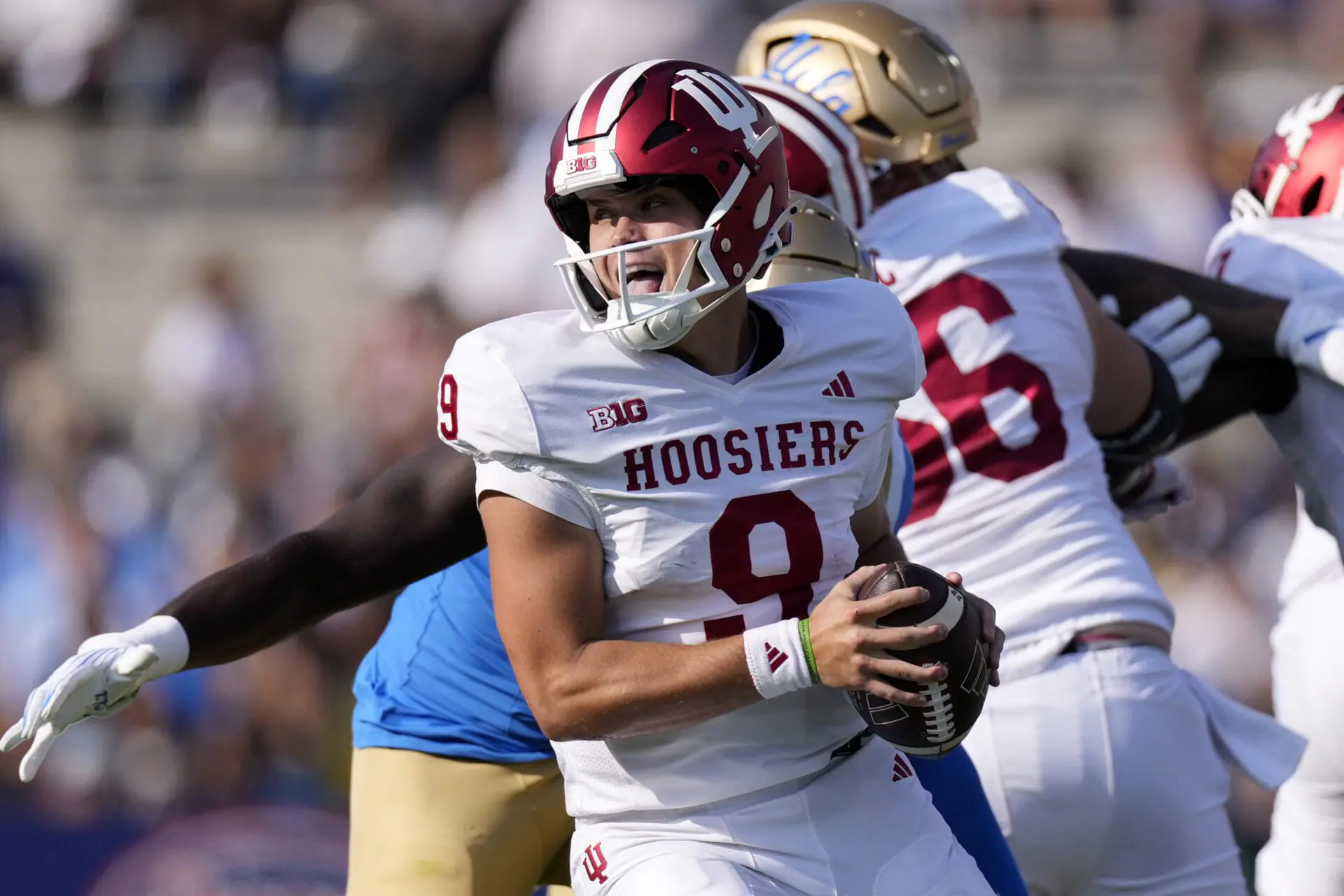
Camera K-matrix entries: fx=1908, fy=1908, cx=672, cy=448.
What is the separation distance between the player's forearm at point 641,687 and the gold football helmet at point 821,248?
3.34 ft

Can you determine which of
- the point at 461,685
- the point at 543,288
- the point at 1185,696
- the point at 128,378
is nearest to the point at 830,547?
the point at 461,685

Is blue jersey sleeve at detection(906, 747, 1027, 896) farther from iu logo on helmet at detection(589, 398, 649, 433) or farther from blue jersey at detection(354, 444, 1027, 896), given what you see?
iu logo on helmet at detection(589, 398, 649, 433)

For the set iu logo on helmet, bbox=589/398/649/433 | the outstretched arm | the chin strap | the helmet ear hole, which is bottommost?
the chin strap

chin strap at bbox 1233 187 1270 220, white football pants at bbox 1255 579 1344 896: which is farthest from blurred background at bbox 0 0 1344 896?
chin strap at bbox 1233 187 1270 220

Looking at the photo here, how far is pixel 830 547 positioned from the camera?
9.50 feet

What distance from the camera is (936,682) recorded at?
2654 millimetres

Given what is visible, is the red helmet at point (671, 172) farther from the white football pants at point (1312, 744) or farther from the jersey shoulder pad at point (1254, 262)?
the white football pants at point (1312, 744)

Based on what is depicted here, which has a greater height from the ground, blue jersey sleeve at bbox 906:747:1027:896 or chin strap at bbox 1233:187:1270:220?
chin strap at bbox 1233:187:1270:220

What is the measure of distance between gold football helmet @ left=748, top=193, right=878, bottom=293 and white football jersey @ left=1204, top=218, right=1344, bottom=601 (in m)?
1.28

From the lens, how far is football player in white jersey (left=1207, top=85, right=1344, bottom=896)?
4.26 metres

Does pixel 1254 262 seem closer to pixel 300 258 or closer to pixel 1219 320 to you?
pixel 1219 320

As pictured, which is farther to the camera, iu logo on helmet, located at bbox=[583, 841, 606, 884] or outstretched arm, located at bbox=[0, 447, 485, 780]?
outstretched arm, located at bbox=[0, 447, 485, 780]

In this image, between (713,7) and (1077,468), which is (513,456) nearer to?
(1077,468)

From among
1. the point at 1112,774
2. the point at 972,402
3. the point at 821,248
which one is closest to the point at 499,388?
the point at 821,248
